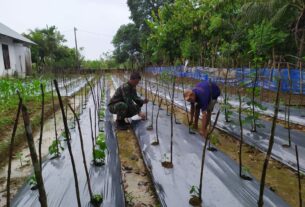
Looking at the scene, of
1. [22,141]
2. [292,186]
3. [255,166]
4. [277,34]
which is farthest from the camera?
[277,34]

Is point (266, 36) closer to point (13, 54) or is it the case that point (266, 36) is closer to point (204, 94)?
point (204, 94)

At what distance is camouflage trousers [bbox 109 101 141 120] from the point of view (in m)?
5.03

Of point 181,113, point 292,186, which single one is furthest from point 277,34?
point 292,186

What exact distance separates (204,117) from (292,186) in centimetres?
156

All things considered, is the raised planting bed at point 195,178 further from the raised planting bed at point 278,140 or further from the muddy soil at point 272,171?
the raised planting bed at point 278,140

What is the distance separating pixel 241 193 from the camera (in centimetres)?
248

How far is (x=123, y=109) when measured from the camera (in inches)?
199

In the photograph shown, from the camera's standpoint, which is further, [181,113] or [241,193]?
[181,113]

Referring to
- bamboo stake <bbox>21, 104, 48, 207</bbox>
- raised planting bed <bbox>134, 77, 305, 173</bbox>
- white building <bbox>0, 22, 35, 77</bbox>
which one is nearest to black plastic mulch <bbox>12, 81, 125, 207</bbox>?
bamboo stake <bbox>21, 104, 48, 207</bbox>

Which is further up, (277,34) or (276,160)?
(277,34)

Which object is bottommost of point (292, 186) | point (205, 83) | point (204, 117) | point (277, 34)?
point (292, 186)

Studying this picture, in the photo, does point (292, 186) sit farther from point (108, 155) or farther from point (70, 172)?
point (70, 172)

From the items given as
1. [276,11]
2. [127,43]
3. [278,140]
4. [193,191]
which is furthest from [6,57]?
[193,191]

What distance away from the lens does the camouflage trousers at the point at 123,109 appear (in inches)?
198
